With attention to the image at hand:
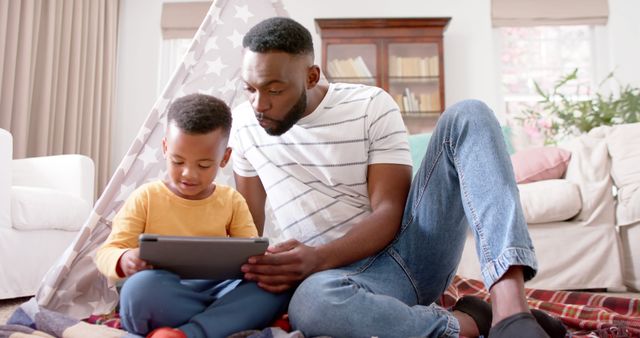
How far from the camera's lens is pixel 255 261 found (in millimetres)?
944

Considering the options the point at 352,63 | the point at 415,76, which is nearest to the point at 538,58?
the point at 415,76

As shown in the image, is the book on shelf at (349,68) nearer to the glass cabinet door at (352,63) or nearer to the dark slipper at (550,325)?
the glass cabinet door at (352,63)

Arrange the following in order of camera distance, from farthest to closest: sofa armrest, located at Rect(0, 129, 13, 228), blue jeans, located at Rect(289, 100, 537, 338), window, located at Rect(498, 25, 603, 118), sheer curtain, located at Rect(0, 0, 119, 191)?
window, located at Rect(498, 25, 603, 118)
sheer curtain, located at Rect(0, 0, 119, 191)
sofa armrest, located at Rect(0, 129, 13, 228)
blue jeans, located at Rect(289, 100, 537, 338)

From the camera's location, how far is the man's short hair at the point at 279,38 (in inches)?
42.7

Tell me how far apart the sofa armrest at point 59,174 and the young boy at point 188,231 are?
4.69 feet

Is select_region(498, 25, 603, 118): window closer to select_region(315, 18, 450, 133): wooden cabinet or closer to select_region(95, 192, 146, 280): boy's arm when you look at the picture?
select_region(315, 18, 450, 133): wooden cabinet

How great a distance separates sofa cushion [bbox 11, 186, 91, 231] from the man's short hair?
3.88ft

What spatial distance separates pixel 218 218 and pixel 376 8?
11.2 feet

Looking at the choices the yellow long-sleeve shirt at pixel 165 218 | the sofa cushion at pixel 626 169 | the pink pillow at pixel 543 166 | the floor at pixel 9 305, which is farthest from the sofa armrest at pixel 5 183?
the sofa cushion at pixel 626 169

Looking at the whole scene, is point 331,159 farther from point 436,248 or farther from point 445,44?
point 445,44

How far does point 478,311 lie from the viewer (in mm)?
999

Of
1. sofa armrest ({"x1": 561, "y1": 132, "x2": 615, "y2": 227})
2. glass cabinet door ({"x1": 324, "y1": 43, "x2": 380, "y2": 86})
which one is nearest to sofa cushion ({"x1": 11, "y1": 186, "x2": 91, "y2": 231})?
sofa armrest ({"x1": 561, "y1": 132, "x2": 615, "y2": 227})

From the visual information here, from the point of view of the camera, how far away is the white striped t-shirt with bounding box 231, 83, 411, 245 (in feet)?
3.62

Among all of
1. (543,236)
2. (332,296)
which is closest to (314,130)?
(332,296)
